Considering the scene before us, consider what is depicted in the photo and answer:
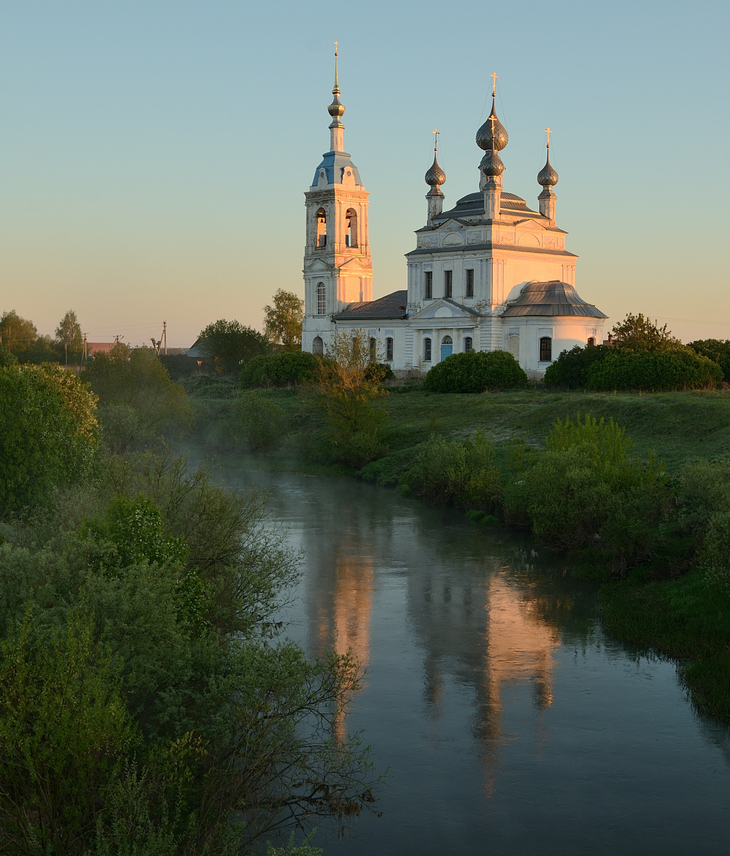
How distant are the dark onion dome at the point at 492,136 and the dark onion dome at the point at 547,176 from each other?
452 cm

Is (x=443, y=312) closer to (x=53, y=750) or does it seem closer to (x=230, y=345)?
(x=230, y=345)

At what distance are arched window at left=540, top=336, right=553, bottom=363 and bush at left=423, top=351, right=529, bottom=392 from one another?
573cm

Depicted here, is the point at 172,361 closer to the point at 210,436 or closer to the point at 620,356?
the point at 210,436

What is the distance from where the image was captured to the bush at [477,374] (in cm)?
4778

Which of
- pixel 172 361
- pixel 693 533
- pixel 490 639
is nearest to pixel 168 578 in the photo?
pixel 490 639

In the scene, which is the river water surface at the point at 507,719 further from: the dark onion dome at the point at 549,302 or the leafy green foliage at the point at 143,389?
the dark onion dome at the point at 549,302

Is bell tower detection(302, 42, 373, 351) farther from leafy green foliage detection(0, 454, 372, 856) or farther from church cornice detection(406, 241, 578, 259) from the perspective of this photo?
leafy green foliage detection(0, 454, 372, 856)

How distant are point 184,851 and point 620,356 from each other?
124 feet

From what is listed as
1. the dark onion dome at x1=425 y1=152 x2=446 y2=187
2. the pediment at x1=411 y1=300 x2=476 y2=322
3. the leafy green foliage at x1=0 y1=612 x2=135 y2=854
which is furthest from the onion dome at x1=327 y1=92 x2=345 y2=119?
the leafy green foliage at x1=0 y1=612 x2=135 y2=854

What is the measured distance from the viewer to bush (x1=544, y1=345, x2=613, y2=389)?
4541 centimetres

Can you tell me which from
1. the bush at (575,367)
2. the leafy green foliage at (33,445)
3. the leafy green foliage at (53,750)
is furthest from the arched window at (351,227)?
the leafy green foliage at (53,750)

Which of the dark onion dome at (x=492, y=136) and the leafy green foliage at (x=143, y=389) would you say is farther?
the dark onion dome at (x=492, y=136)

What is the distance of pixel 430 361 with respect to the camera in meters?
59.7

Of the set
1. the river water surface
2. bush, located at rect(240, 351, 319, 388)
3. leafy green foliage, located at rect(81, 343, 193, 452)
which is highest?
bush, located at rect(240, 351, 319, 388)
